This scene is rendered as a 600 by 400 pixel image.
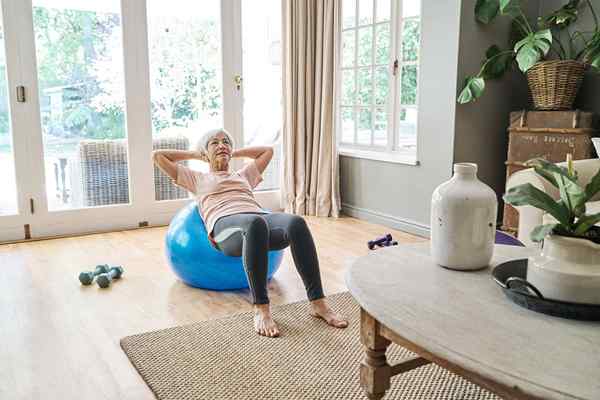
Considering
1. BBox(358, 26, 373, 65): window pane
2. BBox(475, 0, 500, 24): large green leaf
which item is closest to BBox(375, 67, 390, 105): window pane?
BBox(358, 26, 373, 65): window pane

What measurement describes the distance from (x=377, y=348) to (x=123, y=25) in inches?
132

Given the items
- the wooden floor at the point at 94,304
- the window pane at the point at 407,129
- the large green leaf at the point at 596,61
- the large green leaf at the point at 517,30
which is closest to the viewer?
the wooden floor at the point at 94,304

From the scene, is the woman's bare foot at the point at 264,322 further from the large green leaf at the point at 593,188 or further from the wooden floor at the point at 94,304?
the large green leaf at the point at 593,188

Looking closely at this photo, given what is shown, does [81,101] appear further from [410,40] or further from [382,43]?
[410,40]

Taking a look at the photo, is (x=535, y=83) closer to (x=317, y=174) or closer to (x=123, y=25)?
(x=317, y=174)

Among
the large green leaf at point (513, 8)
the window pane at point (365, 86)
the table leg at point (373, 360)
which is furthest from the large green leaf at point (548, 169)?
the window pane at point (365, 86)

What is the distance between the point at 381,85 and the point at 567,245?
10.5 ft

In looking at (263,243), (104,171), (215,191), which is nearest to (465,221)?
(263,243)

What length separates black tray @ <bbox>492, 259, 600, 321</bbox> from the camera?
1.15 metres

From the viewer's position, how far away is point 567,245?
120 cm

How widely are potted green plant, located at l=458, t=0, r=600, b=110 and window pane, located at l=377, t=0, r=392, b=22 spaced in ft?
2.39

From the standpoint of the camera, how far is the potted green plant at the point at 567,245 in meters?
1.18

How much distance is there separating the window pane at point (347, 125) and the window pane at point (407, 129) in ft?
1.76

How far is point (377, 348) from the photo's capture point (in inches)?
56.1
